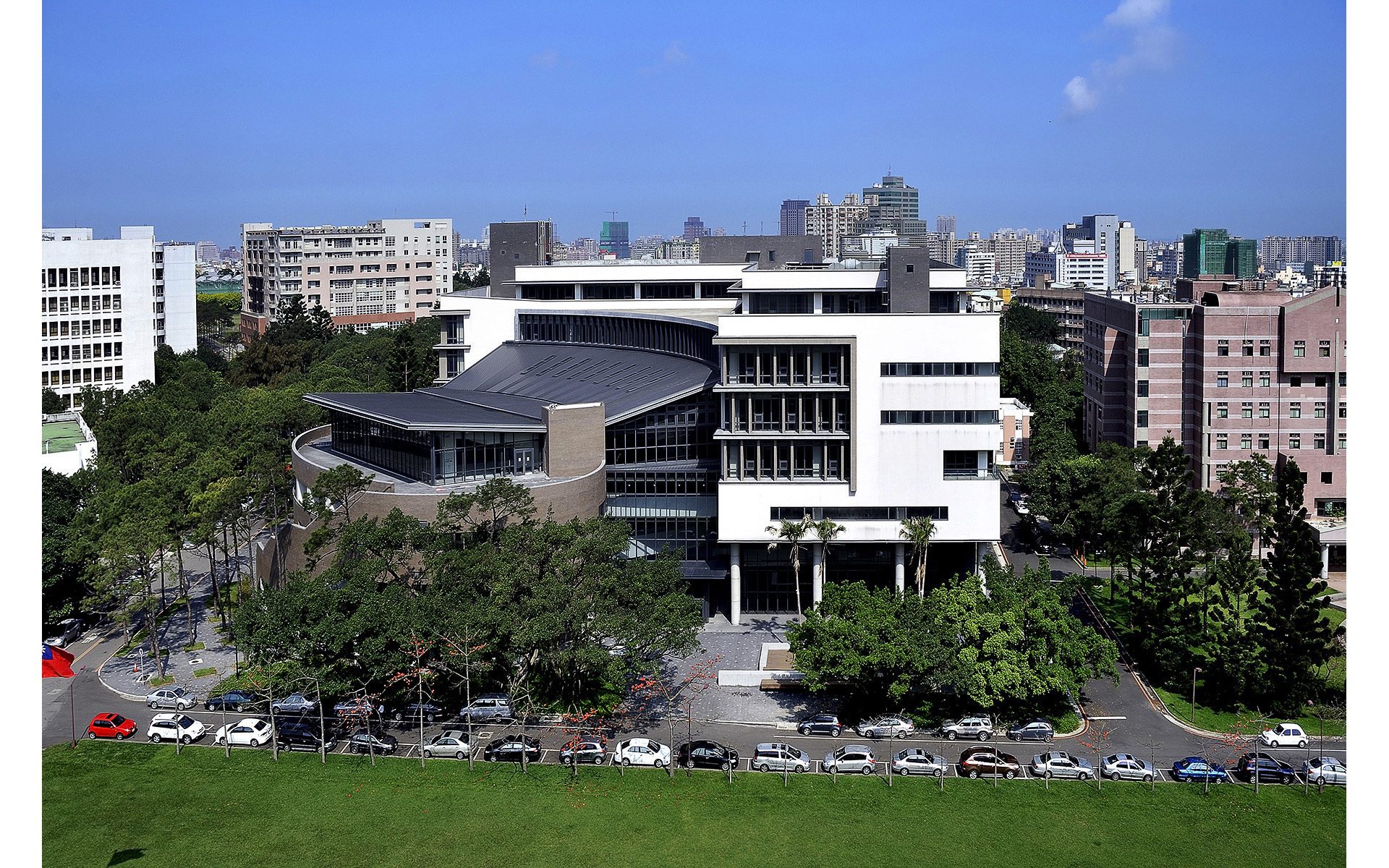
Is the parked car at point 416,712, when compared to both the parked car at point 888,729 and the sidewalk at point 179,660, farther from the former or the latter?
the parked car at point 888,729

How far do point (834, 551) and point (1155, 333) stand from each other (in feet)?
101

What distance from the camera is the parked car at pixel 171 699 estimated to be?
47.3 metres

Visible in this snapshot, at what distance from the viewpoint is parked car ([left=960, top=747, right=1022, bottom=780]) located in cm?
4047

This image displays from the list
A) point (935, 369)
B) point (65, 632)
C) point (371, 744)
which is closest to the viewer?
point (371, 744)

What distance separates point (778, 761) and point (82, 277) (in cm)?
7743

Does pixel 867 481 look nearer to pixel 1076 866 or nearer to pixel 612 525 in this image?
pixel 612 525

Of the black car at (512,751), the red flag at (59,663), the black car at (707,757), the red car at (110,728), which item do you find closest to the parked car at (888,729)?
the black car at (707,757)

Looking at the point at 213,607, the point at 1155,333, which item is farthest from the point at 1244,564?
the point at 213,607

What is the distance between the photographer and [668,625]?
44438 mm

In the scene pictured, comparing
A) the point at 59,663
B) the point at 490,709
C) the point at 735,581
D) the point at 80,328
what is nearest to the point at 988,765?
the point at 735,581

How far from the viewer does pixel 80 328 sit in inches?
3735

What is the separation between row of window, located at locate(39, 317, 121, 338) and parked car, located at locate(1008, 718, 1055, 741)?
263ft

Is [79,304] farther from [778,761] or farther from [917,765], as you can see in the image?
[917,765]

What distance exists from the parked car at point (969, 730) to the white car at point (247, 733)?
24.1 metres
